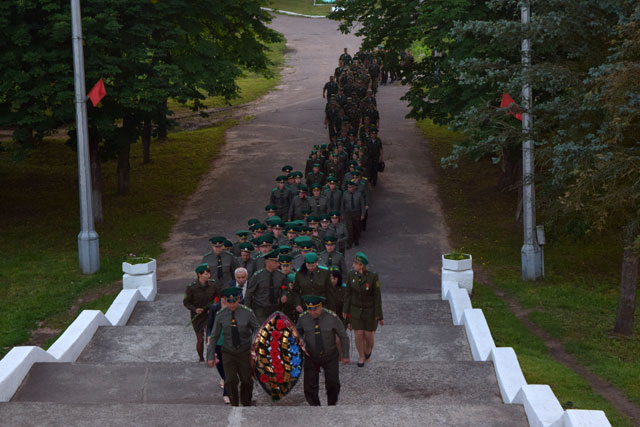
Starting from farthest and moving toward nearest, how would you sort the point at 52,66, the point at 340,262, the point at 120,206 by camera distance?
the point at 120,206
the point at 52,66
the point at 340,262

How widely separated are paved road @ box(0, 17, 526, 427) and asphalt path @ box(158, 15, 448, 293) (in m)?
0.06

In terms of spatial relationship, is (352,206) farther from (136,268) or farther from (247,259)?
Answer: (247,259)

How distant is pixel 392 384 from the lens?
439 inches

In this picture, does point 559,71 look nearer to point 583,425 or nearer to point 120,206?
point 583,425

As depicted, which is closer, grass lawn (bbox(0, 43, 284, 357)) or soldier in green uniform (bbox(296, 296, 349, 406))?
soldier in green uniform (bbox(296, 296, 349, 406))

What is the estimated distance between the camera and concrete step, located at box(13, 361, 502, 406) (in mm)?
10750

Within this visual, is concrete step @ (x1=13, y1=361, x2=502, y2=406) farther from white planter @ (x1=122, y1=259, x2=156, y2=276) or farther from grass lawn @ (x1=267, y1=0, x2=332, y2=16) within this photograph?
Result: grass lawn @ (x1=267, y1=0, x2=332, y2=16)

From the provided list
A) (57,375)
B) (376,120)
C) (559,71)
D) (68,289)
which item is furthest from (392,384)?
(376,120)

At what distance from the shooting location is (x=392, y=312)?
53.1 ft

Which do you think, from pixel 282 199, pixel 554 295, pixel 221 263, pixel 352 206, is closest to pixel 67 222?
pixel 282 199

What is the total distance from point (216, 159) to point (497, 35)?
18487mm

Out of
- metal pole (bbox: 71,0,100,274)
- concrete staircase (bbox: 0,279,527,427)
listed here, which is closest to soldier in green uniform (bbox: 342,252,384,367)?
concrete staircase (bbox: 0,279,527,427)

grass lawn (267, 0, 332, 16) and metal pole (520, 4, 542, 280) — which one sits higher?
grass lawn (267, 0, 332, 16)

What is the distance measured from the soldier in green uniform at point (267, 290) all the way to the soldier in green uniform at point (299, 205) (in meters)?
7.71
